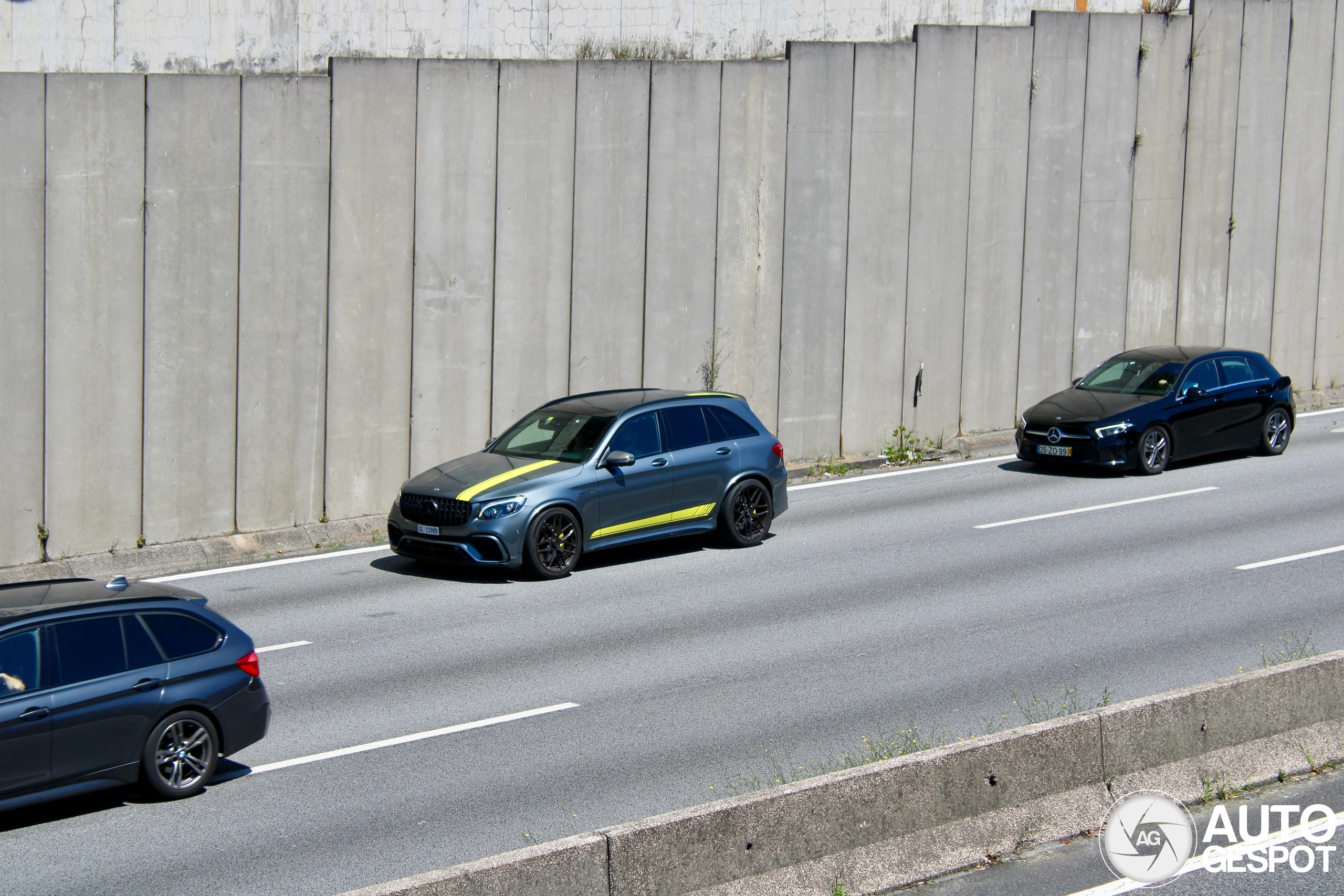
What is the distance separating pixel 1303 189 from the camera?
2506 cm

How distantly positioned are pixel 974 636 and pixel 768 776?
386 cm

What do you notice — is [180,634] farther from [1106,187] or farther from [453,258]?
[1106,187]

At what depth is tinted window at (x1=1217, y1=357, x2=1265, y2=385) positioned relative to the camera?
19766mm

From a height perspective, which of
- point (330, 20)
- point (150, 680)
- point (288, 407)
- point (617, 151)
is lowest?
point (150, 680)

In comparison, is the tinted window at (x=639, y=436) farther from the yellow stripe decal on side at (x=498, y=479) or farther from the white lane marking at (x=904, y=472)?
the white lane marking at (x=904, y=472)

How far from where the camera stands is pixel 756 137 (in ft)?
65.4

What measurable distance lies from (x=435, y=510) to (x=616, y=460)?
1.92 meters

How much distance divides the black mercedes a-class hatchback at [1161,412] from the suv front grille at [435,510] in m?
8.88

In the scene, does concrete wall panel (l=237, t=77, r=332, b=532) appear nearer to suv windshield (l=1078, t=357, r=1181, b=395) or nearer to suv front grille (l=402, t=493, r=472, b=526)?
suv front grille (l=402, t=493, r=472, b=526)

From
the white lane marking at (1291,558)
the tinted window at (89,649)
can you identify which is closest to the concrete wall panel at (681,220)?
the white lane marking at (1291,558)

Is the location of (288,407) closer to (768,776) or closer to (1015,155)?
(768,776)

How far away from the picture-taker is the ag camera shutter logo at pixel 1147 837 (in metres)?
7.11

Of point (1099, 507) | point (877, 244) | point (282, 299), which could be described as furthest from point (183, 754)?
point (877, 244)

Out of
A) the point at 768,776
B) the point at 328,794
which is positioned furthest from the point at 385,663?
the point at 768,776
